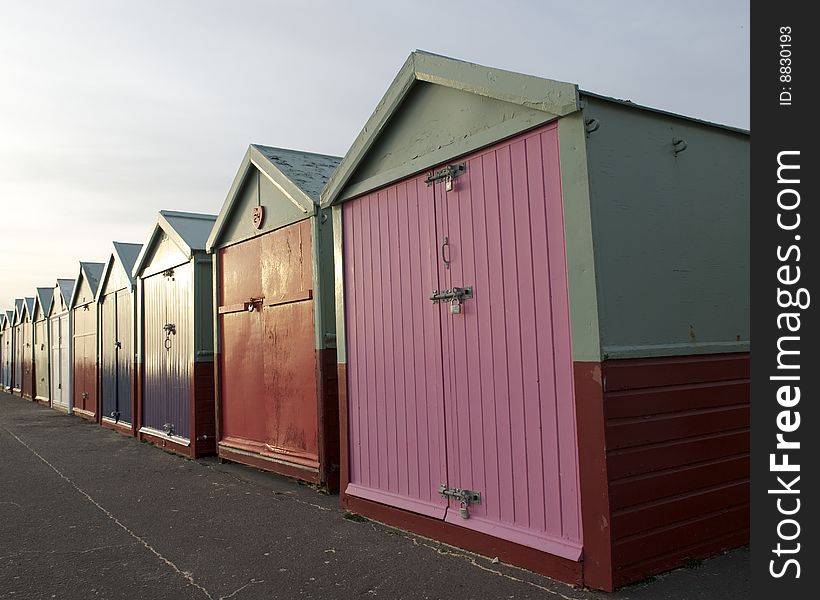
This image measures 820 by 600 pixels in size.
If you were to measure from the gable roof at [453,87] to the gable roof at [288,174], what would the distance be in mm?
1082

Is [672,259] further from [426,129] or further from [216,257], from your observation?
[216,257]

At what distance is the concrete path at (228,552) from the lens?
4.27 meters

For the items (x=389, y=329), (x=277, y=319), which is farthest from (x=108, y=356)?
(x=389, y=329)

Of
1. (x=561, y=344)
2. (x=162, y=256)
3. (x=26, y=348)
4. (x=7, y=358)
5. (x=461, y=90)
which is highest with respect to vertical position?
(x=461, y=90)

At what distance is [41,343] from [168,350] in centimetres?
1535

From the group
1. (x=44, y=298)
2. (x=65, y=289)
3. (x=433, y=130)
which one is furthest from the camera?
(x=44, y=298)

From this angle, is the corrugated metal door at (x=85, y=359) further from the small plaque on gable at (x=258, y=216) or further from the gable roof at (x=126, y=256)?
the small plaque on gable at (x=258, y=216)

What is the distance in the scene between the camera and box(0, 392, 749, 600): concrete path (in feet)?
14.0

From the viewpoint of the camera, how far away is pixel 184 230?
424 inches

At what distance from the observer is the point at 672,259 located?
4.55 metres

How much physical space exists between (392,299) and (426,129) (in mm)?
1416

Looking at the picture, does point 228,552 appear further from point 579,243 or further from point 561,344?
point 579,243

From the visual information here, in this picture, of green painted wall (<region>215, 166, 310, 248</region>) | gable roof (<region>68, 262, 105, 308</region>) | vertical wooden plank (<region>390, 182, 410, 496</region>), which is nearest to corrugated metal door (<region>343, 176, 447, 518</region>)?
vertical wooden plank (<region>390, 182, 410, 496</region>)

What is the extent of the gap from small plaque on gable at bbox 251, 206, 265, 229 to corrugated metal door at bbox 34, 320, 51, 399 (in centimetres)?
1708
